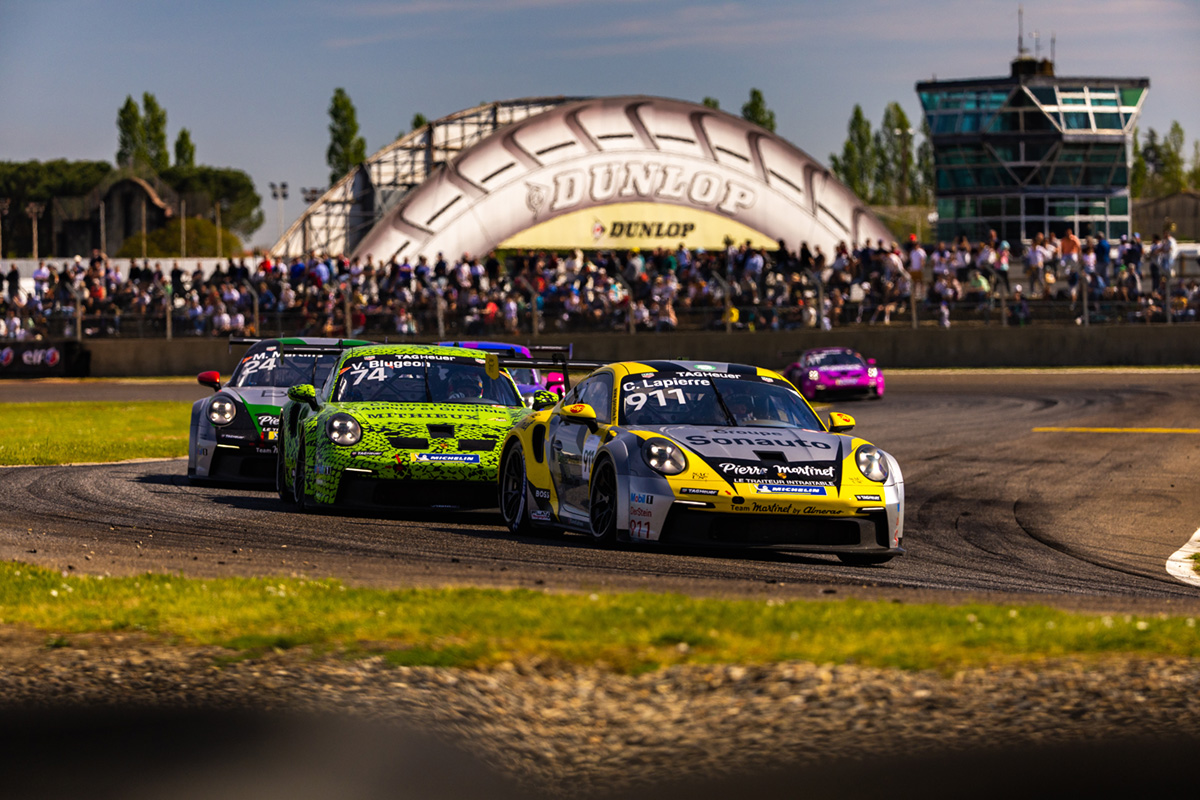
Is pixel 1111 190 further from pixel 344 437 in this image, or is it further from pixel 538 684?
pixel 538 684

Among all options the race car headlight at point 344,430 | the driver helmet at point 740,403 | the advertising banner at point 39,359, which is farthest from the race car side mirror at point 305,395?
the advertising banner at point 39,359

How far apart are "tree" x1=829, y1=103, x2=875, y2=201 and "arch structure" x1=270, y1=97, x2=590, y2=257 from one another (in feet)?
273

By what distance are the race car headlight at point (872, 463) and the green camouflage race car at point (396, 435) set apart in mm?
3016

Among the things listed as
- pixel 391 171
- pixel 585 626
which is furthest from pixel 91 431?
pixel 391 171

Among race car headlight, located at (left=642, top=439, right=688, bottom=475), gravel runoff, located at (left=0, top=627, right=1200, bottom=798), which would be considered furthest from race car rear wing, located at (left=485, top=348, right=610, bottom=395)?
gravel runoff, located at (left=0, top=627, right=1200, bottom=798)

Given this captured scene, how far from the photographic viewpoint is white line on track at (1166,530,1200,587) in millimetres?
9016

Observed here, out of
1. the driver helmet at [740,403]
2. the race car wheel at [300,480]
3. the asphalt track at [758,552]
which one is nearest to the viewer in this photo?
the asphalt track at [758,552]

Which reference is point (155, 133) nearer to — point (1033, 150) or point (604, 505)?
point (1033, 150)

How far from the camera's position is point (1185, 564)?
31.6ft

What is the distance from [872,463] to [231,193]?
533ft

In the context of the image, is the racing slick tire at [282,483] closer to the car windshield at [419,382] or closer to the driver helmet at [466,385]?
the car windshield at [419,382]

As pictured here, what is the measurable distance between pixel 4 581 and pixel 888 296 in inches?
1066

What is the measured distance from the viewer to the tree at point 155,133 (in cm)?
13238

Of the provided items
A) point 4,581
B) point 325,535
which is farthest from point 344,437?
point 4,581
